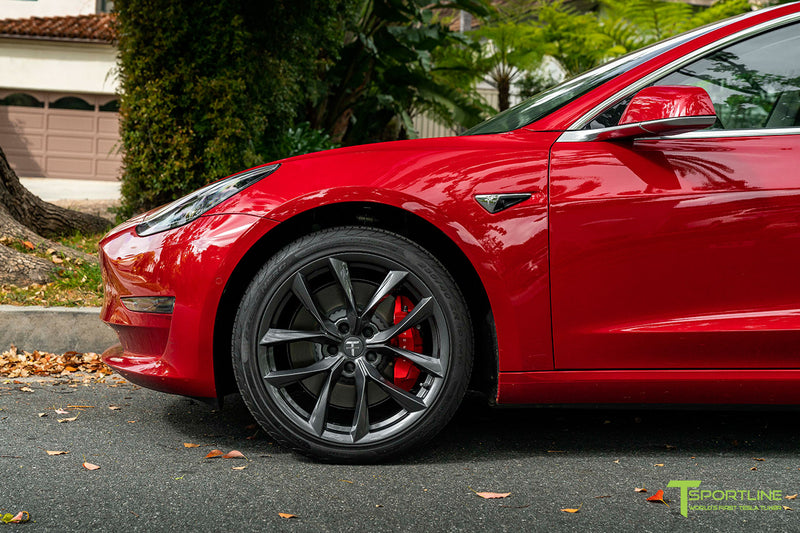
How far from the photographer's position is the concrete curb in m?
4.07

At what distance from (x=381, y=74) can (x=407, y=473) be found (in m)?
9.61

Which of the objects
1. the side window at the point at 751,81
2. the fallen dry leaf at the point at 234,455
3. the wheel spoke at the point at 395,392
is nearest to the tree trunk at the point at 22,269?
the fallen dry leaf at the point at 234,455

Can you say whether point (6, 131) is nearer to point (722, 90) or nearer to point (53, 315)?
point (53, 315)

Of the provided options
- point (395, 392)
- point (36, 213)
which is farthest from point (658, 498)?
point (36, 213)

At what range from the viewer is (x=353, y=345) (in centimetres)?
247

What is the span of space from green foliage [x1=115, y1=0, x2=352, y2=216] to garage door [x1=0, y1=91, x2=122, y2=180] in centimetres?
1568

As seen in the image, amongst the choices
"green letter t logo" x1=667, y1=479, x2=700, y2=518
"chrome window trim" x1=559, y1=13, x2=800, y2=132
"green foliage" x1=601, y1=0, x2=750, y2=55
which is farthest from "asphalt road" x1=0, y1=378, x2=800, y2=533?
"green foliage" x1=601, y1=0, x2=750, y2=55

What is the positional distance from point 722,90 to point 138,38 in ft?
16.6

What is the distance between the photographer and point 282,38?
6777 millimetres

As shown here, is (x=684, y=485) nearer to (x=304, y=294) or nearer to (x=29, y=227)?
(x=304, y=294)

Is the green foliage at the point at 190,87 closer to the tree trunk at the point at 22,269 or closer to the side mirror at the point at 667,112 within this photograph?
the tree trunk at the point at 22,269

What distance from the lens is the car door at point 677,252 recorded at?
238cm

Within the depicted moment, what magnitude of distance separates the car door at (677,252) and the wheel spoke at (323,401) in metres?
0.73

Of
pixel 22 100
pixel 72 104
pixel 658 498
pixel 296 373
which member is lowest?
pixel 658 498
